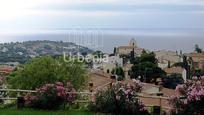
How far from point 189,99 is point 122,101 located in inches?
62.6

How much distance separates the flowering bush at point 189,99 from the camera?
1070 centimetres

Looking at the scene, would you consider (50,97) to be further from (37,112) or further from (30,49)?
(30,49)

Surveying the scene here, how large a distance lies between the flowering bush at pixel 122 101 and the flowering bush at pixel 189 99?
81cm

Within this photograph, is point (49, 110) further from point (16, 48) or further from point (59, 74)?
point (16, 48)

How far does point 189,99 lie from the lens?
10758mm

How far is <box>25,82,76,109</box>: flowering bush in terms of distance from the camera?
1248 centimetres

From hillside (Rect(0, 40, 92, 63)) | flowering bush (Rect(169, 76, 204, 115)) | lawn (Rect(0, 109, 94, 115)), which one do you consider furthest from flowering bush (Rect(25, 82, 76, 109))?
hillside (Rect(0, 40, 92, 63))

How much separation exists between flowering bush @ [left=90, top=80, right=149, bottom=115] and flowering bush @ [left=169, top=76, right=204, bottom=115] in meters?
0.81

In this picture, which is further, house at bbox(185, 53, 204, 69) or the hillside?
the hillside

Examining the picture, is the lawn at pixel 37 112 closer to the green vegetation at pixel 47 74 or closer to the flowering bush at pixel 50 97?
the flowering bush at pixel 50 97

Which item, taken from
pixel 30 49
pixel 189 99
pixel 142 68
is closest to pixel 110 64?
pixel 142 68

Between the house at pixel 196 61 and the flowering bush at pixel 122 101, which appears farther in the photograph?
the house at pixel 196 61

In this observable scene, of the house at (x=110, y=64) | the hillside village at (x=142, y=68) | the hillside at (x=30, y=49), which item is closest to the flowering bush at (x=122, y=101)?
the hillside village at (x=142, y=68)

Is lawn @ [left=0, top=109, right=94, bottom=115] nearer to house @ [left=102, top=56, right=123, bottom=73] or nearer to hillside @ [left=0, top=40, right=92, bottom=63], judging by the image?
house @ [left=102, top=56, right=123, bottom=73]
